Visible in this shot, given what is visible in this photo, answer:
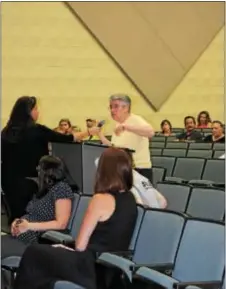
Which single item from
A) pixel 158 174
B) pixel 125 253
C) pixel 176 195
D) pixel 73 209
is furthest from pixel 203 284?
pixel 158 174

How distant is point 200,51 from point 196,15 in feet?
2.31

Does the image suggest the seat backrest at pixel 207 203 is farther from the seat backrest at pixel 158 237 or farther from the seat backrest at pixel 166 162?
the seat backrest at pixel 166 162

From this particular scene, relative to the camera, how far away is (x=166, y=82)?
12008mm

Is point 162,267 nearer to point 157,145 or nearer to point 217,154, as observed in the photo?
point 217,154

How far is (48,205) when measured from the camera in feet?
13.1

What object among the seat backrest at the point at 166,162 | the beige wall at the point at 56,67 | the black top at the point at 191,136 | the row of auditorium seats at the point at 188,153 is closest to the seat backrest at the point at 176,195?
the seat backrest at the point at 166,162

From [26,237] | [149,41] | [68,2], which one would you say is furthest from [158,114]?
[26,237]

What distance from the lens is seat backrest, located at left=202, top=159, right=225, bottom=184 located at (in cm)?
606

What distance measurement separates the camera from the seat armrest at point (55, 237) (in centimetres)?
367

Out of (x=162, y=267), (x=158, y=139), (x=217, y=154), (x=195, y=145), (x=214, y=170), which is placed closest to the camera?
(x=162, y=267)

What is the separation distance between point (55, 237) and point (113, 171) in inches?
24.3

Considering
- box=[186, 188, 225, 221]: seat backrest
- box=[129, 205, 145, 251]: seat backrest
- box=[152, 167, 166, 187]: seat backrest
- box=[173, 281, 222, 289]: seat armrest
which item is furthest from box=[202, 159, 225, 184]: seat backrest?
box=[173, 281, 222, 289]: seat armrest

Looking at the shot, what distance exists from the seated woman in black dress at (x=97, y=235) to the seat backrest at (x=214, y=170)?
9.01 ft

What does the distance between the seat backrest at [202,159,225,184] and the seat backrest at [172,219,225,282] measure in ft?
10.2
